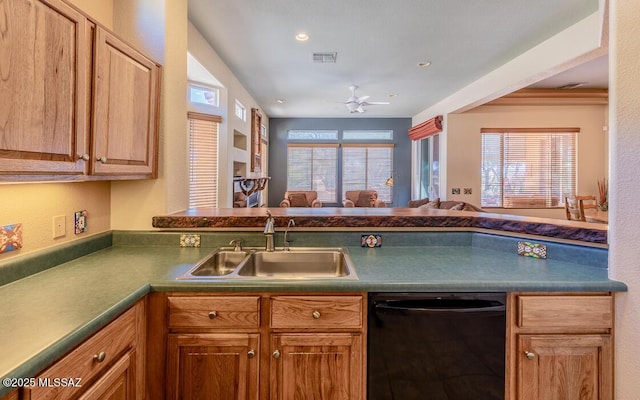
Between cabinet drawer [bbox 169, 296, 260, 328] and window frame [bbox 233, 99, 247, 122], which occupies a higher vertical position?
window frame [bbox 233, 99, 247, 122]

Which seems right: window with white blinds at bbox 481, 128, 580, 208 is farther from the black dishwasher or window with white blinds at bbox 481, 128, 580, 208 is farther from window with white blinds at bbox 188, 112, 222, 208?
the black dishwasher

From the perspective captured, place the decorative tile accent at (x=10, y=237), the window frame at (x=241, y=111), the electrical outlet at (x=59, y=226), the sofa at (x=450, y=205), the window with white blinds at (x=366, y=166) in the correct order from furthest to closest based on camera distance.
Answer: the window with white blinds at (x=366, y=166) → the window frame at (x=241, y=111) → the sofa at (x=450, y=205) → the electrical outlet at (x=59, y=226) → the decorative tile accent at (x=10, y=237)

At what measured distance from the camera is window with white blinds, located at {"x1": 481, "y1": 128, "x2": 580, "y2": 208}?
5762mm

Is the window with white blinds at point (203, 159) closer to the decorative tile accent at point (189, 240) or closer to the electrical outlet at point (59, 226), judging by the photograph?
the decorative tile accent at point (189, 240)

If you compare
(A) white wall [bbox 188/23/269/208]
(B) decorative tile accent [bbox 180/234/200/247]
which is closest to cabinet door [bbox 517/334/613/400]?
→ (B) decorative tile accent [bbox 180/234/200/247]

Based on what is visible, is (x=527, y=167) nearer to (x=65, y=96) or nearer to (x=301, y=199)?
(x=301, y=199)

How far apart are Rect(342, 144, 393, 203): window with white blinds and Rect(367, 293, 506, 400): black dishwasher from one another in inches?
277

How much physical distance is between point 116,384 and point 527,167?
6561mm

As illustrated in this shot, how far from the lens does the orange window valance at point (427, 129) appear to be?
6145 mm

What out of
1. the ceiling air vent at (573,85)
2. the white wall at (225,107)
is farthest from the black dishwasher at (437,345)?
the ceiling air vent at (573,85)

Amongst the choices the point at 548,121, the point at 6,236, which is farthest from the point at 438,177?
the point at 6,236

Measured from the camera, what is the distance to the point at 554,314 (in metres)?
1.39

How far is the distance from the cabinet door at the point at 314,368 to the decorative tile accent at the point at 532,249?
1174 millimetres

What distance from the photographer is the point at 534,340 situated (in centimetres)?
139
